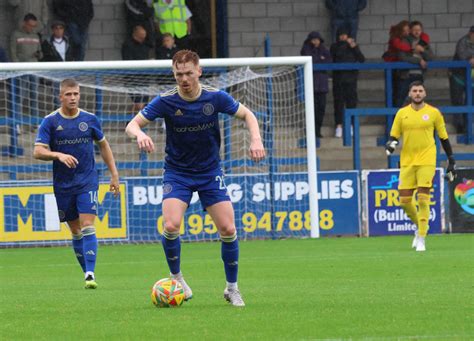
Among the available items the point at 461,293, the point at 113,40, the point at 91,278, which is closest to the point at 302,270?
the point at 91,278

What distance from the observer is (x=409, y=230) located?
2302 centimetres

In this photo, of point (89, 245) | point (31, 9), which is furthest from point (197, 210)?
point (89, 245)

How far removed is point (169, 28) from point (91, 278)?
13.7m

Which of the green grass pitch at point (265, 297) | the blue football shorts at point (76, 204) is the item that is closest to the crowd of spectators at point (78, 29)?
the green grass pitch at point (265, 297)

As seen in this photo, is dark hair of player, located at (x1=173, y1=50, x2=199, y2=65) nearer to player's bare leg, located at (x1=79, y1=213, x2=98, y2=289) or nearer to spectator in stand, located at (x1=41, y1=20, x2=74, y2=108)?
player's bare leg, located at (x1=79, y1=213, x2=98, y2=289)

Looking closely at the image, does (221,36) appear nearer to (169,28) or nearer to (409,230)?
(169,28)

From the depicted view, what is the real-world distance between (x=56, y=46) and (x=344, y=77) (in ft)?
19.3

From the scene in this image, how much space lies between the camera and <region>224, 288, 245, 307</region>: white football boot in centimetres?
1044

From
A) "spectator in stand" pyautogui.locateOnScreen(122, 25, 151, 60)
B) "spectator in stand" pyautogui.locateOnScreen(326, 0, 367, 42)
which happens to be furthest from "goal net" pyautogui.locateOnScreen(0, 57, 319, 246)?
"spectator in stand" pyautogui.locateOnScreen(326, 0, 367, 42)

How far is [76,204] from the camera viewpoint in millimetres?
13688

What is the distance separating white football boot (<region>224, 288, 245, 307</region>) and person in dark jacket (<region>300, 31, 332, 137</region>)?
618 inches

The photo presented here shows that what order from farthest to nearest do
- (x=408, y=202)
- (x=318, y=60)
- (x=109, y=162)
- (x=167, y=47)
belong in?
(x=318, y=60)
(x=167, y=47)
(x=408, y=202)
(x=109, y=162)

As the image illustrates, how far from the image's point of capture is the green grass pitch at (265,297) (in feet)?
28.6

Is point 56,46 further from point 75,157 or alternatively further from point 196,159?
point 196,159
